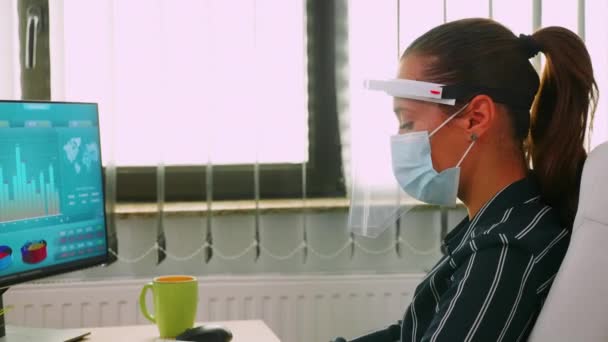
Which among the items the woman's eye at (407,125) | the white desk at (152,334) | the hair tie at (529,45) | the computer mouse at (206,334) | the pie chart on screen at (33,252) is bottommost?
the white desk at (152,334)

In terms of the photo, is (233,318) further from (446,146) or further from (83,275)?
(446,146)

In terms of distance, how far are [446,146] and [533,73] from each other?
0.54 ft

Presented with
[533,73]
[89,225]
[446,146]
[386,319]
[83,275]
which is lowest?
[386,319]

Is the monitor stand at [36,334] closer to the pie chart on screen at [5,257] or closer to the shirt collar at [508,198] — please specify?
A: the pie chart on screen at [5,257]

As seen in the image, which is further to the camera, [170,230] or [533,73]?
[170,230]

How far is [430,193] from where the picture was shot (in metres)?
1.21

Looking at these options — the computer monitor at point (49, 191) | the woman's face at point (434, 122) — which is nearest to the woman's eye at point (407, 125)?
the woman's face at point (434, 122)

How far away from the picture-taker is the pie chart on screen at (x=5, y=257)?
1135 mm

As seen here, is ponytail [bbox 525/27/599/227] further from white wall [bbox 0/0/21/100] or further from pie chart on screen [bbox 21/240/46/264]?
white wall [bbox 0/0/21/100]

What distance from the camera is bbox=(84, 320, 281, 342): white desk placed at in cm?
122

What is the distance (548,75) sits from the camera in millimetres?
1091

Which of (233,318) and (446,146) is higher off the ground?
(446,146)

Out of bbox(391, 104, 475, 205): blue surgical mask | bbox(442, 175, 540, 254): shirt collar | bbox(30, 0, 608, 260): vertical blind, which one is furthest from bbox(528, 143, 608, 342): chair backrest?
bbox(30, 0, 608, 260): vertical blind

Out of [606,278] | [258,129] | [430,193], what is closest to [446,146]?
[430,193]
